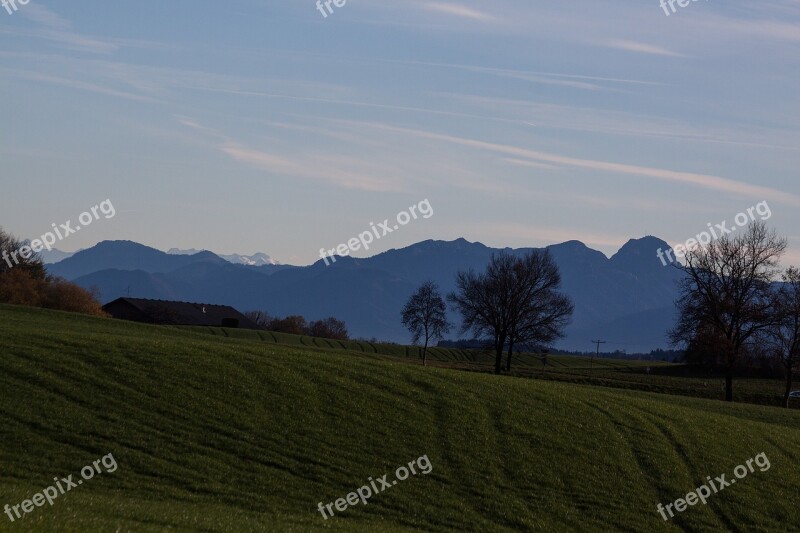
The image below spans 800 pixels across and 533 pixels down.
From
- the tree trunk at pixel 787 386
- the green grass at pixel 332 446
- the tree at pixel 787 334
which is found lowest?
the green grass at pixel 332 446

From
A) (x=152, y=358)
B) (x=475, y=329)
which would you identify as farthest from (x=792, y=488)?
(x=475, y=329)

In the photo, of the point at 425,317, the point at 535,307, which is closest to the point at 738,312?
the point at 535,307

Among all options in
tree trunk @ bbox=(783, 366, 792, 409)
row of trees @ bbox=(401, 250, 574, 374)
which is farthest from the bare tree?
tree trunk @ bbox=(783, 366, 792, 409)

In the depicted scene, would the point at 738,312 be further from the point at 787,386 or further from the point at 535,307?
the point at 535,307

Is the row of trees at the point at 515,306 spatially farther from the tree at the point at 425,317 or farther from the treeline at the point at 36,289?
the treeline at the point at 36,289

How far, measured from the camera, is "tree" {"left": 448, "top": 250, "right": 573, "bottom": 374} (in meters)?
119

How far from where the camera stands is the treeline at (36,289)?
12900cm

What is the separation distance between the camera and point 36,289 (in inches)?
5438

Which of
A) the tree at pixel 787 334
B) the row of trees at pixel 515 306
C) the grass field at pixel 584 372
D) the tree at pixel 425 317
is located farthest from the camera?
the tree at pixel 425 317

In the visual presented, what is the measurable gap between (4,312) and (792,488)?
60.6 meters

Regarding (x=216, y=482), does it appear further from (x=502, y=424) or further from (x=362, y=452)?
(x=502, y=424)

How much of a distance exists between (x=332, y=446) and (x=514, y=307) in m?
83.9

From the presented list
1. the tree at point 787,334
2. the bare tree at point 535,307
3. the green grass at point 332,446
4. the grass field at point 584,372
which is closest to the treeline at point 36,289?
the grass field at point 584,372

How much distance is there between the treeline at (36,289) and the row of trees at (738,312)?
89851 millimetres
